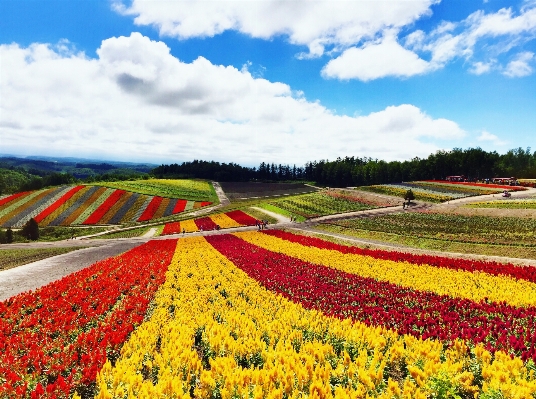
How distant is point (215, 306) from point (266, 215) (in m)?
42.8

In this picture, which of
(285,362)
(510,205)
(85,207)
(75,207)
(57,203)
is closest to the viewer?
(285,362)

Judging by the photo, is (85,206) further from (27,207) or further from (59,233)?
(59,233)

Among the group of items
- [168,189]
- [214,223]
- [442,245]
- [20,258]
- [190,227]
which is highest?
[168,189]

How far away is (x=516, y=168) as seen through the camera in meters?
123

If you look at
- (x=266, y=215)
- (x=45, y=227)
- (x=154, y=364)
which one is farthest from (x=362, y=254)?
(x=45, y=227)

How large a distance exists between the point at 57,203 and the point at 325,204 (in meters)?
55.0

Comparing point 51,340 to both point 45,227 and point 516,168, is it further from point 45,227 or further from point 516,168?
point 516,168

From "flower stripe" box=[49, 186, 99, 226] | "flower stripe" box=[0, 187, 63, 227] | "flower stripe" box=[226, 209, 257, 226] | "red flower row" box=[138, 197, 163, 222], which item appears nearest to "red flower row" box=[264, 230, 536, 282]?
"flower stripe" box=[226, 209, 257, 226]

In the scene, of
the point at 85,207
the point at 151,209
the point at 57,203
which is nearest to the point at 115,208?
the point at 85,207

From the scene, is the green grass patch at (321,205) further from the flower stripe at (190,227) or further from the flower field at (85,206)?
the flower field at (85,206)

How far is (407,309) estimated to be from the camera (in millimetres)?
10898

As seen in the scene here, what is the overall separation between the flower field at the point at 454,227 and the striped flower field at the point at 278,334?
1321 centimetres

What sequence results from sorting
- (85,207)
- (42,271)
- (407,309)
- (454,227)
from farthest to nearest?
1. (85,207)
2. (454,227)
3. (42,271)
4. (407,309)

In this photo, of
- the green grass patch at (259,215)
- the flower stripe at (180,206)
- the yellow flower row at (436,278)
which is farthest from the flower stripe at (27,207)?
the yellow flower row at (436,278)
